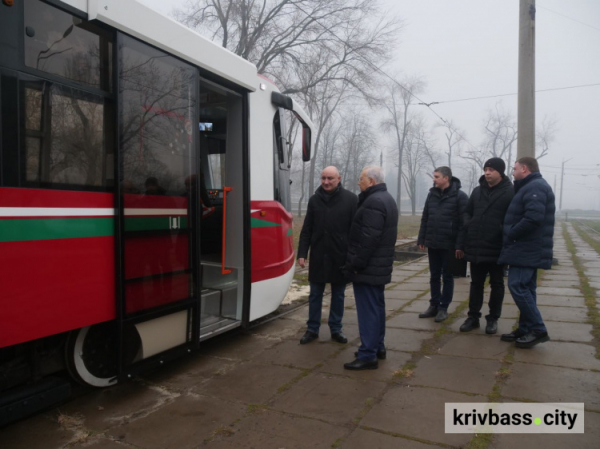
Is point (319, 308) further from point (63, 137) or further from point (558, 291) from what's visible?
point (558, 291)

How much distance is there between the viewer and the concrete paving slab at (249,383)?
3.63 meters

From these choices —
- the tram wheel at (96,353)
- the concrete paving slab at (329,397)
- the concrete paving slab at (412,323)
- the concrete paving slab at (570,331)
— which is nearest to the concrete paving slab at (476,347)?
the concrete paving slab at (412,323)

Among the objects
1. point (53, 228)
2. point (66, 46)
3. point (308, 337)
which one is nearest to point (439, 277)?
point (308, 337)

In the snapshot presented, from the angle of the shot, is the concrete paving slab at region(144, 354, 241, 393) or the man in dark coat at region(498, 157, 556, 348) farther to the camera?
the man in dark coat at region(498, 157, 556, 348)

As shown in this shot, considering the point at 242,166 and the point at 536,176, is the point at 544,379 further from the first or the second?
the point at 242,166

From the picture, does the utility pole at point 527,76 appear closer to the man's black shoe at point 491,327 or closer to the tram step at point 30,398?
the man's black shoe at point 491,327

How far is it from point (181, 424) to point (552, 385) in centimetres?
285

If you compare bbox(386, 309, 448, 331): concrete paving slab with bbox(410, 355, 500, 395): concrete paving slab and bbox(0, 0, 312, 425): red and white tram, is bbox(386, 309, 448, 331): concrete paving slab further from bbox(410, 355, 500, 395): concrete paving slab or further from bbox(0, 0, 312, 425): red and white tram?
bbox(0, 0, 312, 425): red and white tram

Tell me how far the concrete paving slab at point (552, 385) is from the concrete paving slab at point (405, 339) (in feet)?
3.33

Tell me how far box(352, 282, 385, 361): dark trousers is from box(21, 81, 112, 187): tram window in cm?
232

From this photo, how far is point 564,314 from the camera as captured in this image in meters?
6.02

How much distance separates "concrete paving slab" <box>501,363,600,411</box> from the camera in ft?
11.4

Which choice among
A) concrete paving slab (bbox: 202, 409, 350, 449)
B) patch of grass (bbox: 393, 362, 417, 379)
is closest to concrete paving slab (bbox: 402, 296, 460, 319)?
patch of grass (bbox: 393, 362, 417, 379)

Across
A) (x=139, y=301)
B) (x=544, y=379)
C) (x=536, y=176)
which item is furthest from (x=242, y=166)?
(x=544, y=379)
